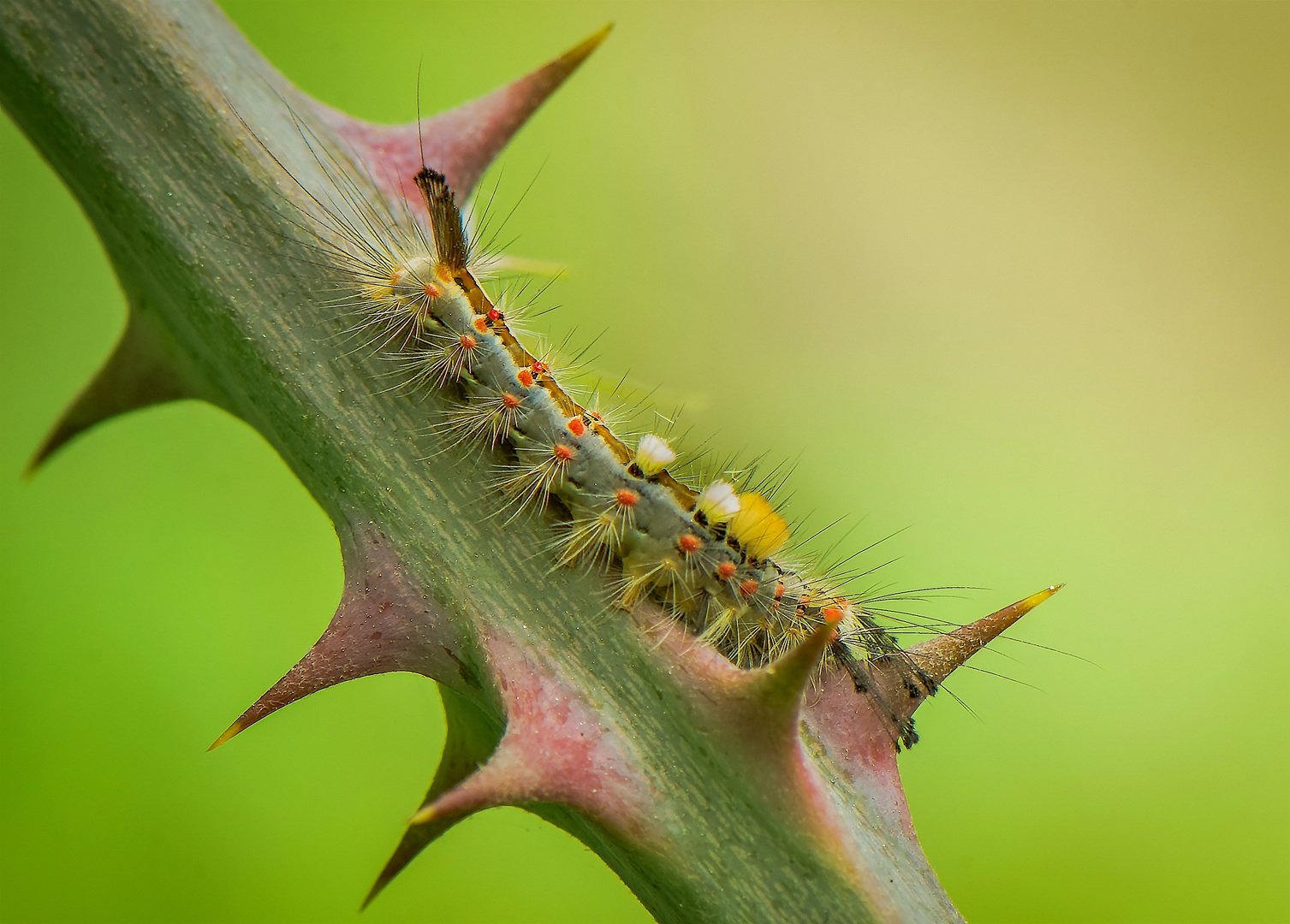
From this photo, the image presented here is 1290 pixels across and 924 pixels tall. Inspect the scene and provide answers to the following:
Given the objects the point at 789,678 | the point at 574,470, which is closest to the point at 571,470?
the point at 574,470

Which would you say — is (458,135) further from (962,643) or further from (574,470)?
(962,643)

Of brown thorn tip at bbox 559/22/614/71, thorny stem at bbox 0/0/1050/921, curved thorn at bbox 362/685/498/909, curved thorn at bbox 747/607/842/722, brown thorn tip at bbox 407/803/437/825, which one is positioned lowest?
curved thorn at bbox 362/685/498/909

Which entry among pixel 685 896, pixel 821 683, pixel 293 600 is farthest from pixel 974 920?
pixel 293 600

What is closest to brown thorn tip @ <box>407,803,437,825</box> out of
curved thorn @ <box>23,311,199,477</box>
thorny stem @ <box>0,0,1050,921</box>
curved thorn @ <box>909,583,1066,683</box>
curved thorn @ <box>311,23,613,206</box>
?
thorny stem @ <box>0,0,1050,921</box>

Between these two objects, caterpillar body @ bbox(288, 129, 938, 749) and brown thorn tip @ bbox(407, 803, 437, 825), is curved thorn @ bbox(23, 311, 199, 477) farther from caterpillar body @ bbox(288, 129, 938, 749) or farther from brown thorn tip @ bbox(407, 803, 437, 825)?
brown thorn tip @ bbox(407, 803, 437, 825)

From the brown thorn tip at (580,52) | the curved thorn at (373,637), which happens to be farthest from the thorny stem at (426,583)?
the brown thorn tip at (580,52)
